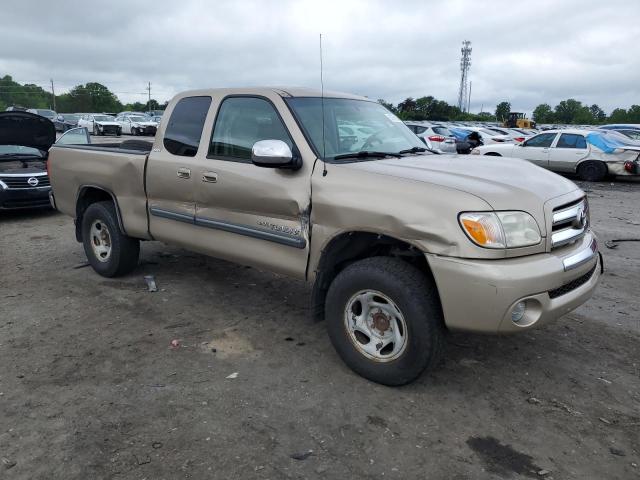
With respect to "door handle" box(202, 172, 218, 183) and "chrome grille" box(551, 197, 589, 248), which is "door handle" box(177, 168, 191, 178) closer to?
"door handle" box(202, 172, 218, 183)

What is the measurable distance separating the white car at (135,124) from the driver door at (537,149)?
2365cm

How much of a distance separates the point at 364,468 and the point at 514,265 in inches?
52.7

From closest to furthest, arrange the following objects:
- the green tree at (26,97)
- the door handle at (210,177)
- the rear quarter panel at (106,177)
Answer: the door handle at (210,177)
the rear quarter panel at (106,177)
the green tree at (26,97)

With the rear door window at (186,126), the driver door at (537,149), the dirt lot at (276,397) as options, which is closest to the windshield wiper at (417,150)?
the dirt lot at (276,397)

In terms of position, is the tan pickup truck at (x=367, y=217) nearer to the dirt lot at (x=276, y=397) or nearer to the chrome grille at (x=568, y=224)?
the chrome grille at (x=568, y=224)

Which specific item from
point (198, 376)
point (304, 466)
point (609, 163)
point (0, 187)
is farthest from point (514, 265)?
point (609, 163)

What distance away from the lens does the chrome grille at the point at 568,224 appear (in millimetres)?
3256

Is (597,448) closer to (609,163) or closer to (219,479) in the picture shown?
(219,479)

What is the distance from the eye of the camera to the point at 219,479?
2.61 metres

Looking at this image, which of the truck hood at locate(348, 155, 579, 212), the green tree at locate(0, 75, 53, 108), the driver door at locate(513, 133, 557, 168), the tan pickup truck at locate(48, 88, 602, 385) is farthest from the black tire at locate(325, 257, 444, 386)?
the green tree at locate(0, 75, 53, 108)

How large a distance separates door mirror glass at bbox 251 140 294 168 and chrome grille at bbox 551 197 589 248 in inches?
67.8

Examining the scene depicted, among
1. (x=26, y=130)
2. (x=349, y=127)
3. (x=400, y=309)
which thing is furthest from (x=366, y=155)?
(x=26, y=130)

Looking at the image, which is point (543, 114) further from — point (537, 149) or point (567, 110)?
point (537, 149)

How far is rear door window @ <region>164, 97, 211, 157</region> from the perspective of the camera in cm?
454
